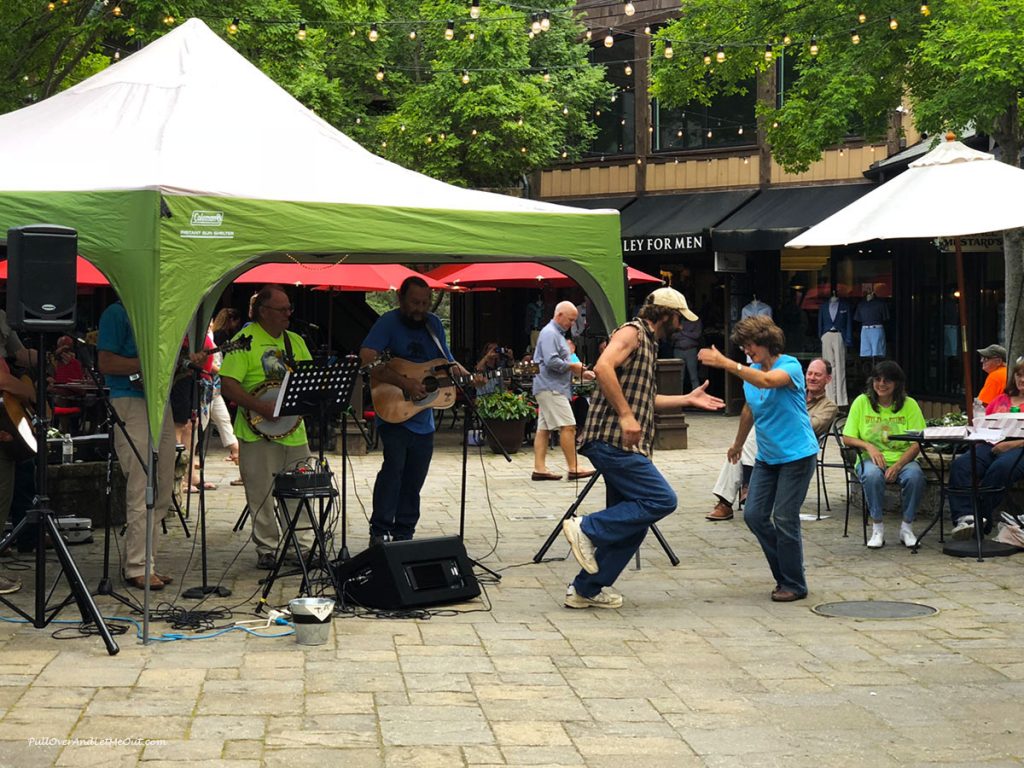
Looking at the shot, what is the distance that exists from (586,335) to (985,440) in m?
15.4

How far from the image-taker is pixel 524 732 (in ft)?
18.7

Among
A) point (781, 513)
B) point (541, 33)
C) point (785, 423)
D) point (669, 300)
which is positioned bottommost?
point (781, 513)

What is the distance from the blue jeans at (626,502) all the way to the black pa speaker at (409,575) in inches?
33.2

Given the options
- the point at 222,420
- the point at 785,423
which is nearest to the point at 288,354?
the point at 785,423

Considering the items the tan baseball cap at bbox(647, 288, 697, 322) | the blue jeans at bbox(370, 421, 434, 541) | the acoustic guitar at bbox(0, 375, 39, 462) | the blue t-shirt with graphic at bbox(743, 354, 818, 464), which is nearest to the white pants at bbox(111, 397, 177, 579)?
the acoustic guitar at bbox(0, 375, 39, 462)

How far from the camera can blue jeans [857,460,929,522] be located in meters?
10.2

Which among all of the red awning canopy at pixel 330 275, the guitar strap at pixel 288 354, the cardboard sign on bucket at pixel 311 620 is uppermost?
the red awning canopy at pixel 330 275

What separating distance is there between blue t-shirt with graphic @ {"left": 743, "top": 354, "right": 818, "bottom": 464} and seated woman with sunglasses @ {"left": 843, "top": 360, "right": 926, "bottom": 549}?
207 cm

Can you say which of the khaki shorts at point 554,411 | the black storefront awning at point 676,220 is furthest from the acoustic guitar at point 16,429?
the black storefront awning at point 676,220

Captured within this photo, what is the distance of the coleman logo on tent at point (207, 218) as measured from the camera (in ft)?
24.3

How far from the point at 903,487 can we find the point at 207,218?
5429 mm

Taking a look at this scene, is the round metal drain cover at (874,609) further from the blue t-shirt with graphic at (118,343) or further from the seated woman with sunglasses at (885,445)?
the blue t-shirt with graphic at (118,343)

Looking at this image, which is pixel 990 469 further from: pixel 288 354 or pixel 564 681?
pixel 288 354

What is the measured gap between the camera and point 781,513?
27.3ft
